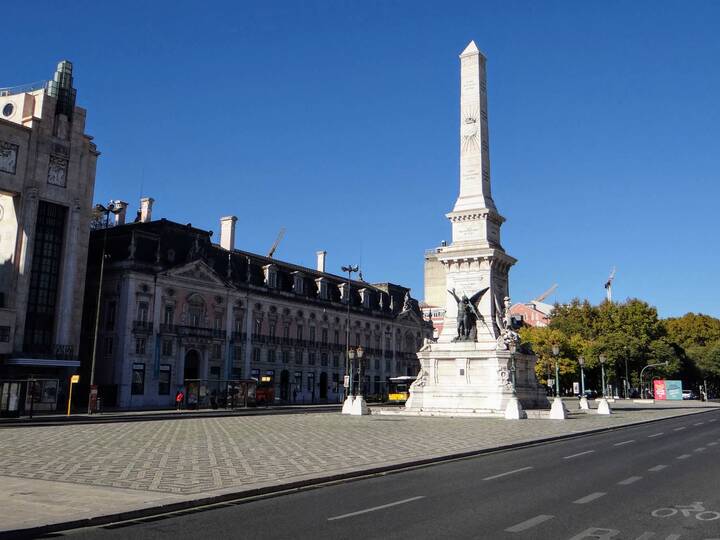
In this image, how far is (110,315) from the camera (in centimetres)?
6006

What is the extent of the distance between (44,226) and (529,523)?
50387 mm

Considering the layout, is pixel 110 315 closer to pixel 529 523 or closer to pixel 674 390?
pixel 529 523

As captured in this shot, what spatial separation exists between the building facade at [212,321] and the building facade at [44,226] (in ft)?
17.6

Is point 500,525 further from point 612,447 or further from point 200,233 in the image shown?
point 200,233

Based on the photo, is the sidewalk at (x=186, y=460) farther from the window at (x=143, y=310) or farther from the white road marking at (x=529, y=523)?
the window at (x=143, y=310)

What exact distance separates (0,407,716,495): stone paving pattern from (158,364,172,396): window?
34100 mm

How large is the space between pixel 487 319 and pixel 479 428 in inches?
552

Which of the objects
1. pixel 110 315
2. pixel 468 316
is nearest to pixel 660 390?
pixel 468 316

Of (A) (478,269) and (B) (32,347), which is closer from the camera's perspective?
(A) (478,269)

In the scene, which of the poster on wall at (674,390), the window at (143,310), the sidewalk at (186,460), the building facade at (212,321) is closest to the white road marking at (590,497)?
the sidewalk at (186,460)

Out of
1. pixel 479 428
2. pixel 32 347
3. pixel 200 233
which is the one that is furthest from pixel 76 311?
pixel 479 428

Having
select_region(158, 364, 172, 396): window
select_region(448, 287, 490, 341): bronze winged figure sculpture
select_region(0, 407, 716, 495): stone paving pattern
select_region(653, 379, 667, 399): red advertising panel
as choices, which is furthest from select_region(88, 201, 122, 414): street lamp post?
select_region(653, 379, 667, 399): red advertising panel

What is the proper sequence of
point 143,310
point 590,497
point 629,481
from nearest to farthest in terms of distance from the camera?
1. point 590,497
2. point 629,481
3. point 143,310

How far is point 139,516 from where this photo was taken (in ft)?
33.1
